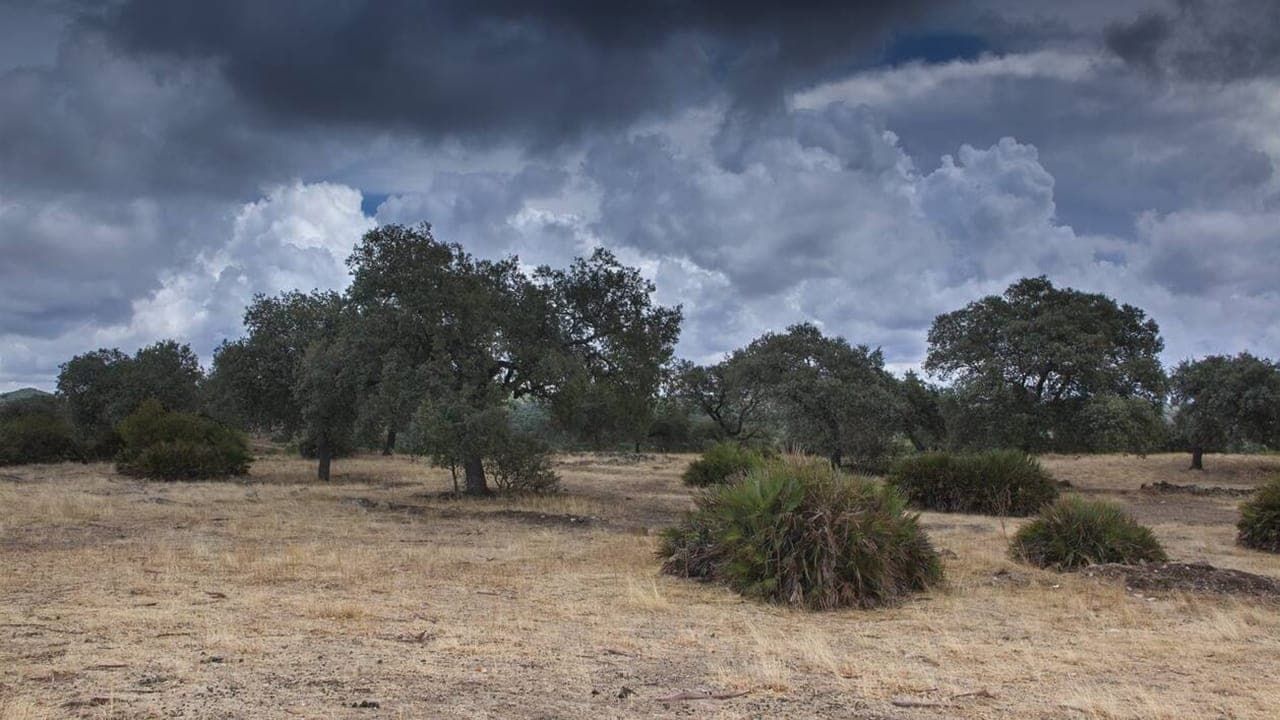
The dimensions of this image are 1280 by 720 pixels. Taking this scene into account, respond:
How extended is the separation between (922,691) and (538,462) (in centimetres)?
1737

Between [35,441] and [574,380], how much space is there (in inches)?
1022

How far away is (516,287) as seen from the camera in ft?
74.2

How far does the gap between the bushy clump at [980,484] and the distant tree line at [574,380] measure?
231 inches

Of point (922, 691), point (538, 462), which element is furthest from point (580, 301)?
point (922, 691)

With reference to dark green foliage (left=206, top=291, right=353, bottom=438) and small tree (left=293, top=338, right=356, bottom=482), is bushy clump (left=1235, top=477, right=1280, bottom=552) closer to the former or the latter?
small tree (left=293, top=338, right=356, bottom=482)

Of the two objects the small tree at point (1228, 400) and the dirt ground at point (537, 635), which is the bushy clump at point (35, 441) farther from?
the small tree at point (1228, 400)

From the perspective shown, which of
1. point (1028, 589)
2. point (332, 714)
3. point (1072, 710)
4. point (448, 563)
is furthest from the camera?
point (448, 563)

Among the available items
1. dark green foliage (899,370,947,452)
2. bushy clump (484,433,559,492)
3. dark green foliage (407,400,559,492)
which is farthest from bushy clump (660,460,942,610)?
dark green foliage (899,370,947,452)

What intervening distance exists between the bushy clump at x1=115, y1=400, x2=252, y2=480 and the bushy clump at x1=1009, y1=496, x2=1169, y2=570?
24.8 m

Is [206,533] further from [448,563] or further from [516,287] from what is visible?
[516,287]

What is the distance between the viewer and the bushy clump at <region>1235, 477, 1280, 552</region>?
1508 cm

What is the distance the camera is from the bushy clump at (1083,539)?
11938 mm

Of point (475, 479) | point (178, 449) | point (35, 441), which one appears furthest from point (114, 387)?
point (475, 479)

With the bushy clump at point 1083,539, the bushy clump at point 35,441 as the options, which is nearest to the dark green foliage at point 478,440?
the bushy clump at point 1083,539
